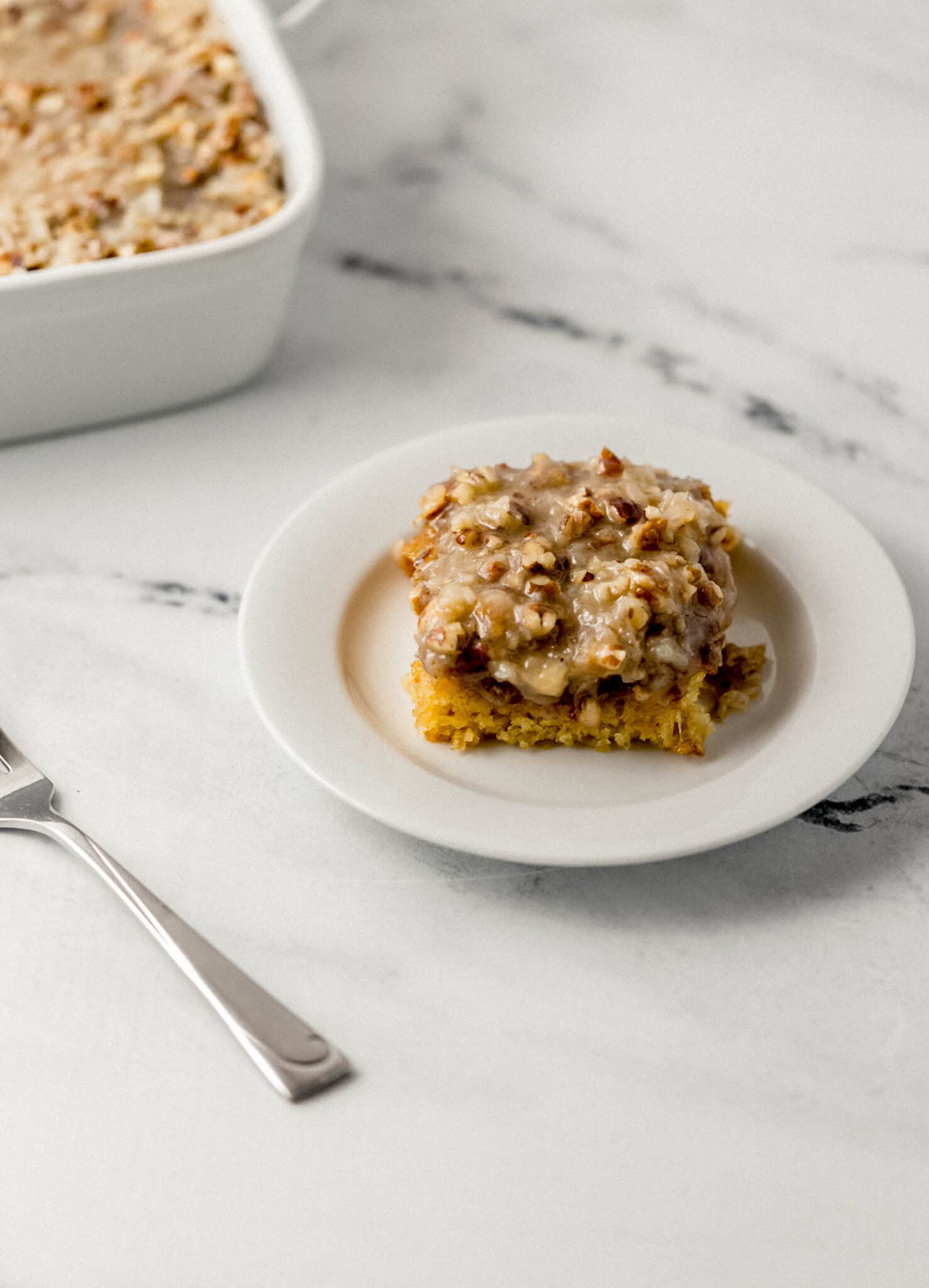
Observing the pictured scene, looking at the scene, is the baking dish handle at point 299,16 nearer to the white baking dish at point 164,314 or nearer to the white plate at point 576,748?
the white baking dish at point 164,314

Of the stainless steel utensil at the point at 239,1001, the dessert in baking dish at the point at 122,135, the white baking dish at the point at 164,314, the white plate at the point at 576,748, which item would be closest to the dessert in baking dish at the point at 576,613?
the white plate at the point at 576,748

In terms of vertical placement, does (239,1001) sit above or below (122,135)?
below

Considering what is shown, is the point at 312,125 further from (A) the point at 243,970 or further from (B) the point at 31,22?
(A) the point at 243,970

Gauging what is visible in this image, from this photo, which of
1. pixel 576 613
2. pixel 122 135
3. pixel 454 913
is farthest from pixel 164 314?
pixel 454 913

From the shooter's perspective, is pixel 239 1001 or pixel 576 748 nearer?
pixel 239 1001

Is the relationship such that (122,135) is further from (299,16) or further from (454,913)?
(454,913)

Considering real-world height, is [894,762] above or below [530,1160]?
above

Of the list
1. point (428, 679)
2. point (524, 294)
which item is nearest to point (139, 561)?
point (428, 679)
